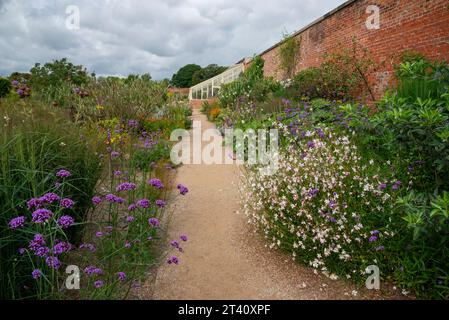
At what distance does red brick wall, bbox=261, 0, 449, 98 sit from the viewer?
6234 millimetres

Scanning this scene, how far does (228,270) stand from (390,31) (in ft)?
24.3

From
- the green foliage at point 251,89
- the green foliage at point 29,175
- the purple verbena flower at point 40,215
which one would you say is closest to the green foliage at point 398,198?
the green foliage at point 29,175

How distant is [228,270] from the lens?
303 cm

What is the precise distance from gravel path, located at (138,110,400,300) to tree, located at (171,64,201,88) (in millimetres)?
71278

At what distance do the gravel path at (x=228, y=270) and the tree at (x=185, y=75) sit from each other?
71278 millimetres

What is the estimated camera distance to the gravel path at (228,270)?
2.66m

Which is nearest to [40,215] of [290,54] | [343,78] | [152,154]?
[152,154]

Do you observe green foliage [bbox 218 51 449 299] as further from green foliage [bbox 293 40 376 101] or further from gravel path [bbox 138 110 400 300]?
green foliage [bbox 293 40 376 101]
